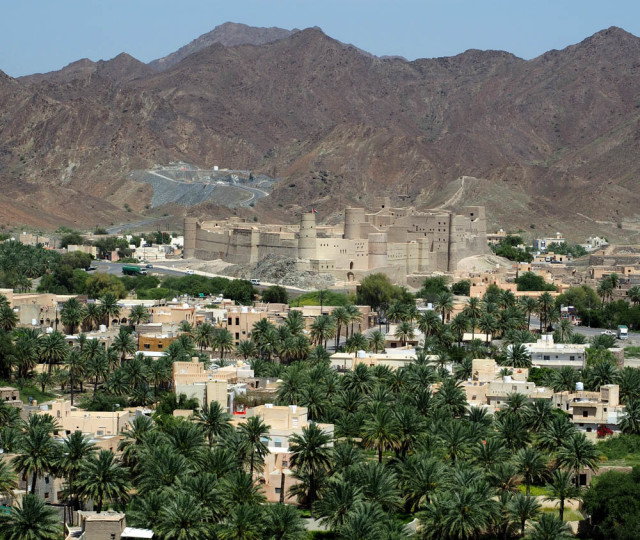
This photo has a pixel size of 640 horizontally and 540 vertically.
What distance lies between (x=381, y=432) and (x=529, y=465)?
515cm

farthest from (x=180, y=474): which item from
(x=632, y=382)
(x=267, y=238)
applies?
(x=267, y=238)

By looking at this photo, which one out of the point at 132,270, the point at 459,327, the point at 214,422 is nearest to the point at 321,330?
the point at 459,327

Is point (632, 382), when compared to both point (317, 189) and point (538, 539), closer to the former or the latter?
point (538, 539)

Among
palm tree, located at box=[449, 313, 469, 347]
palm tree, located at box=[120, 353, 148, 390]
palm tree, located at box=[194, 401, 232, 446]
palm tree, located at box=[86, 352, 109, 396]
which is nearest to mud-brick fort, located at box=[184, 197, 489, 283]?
palm tree, located at box=[449, 313, 469, 347]

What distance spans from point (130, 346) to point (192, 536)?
27.2m

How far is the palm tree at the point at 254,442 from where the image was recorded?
44531mm

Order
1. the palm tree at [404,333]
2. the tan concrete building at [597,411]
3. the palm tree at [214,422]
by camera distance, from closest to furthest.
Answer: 1. the palm tree at [214,422]
2. the tan concrete building at [597,411]
3. the palm tree at [404,333]

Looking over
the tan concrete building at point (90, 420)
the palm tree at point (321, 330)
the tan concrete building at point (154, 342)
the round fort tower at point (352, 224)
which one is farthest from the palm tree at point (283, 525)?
the round fort tower at point (352, 224)

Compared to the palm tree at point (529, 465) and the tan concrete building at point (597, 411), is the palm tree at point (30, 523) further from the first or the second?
the tan concrete building at point (597, 411)

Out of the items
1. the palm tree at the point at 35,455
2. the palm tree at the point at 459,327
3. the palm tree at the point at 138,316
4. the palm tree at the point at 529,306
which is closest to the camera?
the palm tree at the point at 35,455

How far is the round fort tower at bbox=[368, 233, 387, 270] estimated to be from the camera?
108000 millimetres

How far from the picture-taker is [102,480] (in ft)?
137

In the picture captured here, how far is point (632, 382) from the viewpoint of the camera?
184 feet

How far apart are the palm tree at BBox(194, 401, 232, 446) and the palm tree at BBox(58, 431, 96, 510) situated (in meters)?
4.99
